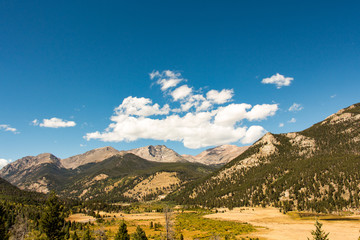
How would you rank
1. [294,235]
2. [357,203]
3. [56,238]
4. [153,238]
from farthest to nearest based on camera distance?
[357,203] → [153,238] → [294,235] → [56,238]

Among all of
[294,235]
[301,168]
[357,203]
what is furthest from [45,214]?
[301,168]

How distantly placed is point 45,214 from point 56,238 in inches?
189

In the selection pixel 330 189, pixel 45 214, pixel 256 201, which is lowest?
pixel 256 201

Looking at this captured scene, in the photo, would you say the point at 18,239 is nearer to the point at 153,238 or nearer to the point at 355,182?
the point at 153,238

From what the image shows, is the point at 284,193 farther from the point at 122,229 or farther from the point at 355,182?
the point at 122,229

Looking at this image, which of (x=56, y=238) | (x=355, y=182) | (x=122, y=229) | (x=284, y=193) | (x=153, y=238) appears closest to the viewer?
(x=56, y=238)

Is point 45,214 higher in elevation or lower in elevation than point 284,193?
higher

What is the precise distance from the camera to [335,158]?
18575 centimetres

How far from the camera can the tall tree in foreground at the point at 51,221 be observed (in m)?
36.3

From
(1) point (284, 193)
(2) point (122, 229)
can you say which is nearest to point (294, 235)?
(2) point (122, 229)

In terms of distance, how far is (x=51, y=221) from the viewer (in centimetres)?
3666

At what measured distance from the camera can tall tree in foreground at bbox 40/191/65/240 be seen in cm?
3634

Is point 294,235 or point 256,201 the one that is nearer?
point 294,235

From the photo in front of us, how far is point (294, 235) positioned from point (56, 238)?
82.1 meters
